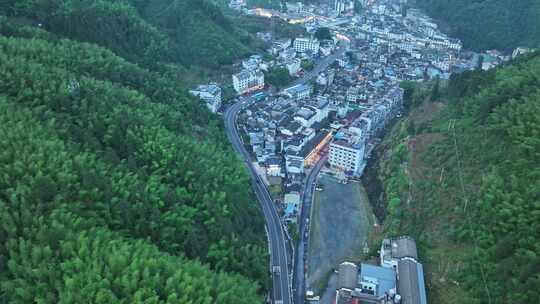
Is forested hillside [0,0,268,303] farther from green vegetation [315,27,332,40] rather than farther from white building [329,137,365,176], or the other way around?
green vegetation [315,27,332,40]

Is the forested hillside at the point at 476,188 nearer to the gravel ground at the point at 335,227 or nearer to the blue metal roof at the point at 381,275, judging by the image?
the blue metal roof at the point at 381,275

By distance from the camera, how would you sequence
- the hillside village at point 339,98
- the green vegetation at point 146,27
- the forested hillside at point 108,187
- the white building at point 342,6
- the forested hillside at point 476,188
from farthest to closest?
the white building at point 342,6, the green vegetation at point 146,27, the hillside village at point 339,98, the forested hillside at point 476,188, the forested hillside at point 108,187

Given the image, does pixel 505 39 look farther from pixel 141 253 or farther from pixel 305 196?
pixel 141 253

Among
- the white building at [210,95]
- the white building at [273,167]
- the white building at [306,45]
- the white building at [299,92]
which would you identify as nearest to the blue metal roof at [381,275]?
the white building at [273,167]

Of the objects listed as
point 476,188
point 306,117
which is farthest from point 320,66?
point 476,188

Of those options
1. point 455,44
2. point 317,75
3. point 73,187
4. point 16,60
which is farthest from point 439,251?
point 455,44

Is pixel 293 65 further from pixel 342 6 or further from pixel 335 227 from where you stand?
pixel 342 6

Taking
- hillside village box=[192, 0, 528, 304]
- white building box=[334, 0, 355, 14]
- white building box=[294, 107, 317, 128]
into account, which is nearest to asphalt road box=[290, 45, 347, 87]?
hillside village box=[192, 0, 528, 304]
